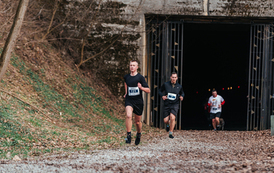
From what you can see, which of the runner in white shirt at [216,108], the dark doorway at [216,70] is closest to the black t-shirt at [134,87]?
the runner in white shirt at [216,108]

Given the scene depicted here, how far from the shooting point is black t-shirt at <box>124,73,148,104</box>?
7.79 metres

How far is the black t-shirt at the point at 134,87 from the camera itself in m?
7.79

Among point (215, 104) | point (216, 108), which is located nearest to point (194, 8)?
point (215, 104)

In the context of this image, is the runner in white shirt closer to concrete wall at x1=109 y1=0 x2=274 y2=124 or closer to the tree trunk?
concrete wall at x1=109 y1=0 x2=274 y2=124

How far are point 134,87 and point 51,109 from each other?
14.2 ft

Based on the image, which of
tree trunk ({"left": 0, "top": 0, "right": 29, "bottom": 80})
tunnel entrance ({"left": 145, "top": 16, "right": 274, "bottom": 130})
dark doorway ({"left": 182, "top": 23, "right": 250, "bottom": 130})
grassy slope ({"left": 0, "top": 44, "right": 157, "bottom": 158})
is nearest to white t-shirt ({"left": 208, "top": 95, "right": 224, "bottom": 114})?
tunnel entrance ({"left": 145, "top": 16, "right": 274, "bottom": 130})

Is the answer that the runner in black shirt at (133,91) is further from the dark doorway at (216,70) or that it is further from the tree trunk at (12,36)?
the dark doorway at (216,70)

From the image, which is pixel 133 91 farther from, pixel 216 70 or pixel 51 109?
pixel 216 70

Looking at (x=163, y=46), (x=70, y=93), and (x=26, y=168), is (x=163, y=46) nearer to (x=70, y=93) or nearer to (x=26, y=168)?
(x=70, y=93)

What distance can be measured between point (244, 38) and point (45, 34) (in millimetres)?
13603

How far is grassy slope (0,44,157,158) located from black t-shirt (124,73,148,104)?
1425 millimetres

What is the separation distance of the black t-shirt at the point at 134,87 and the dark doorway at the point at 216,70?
411 inches

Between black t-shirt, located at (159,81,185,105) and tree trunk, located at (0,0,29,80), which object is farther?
black t-shirt, located at (159,81,185,105)

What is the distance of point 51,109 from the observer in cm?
1116
